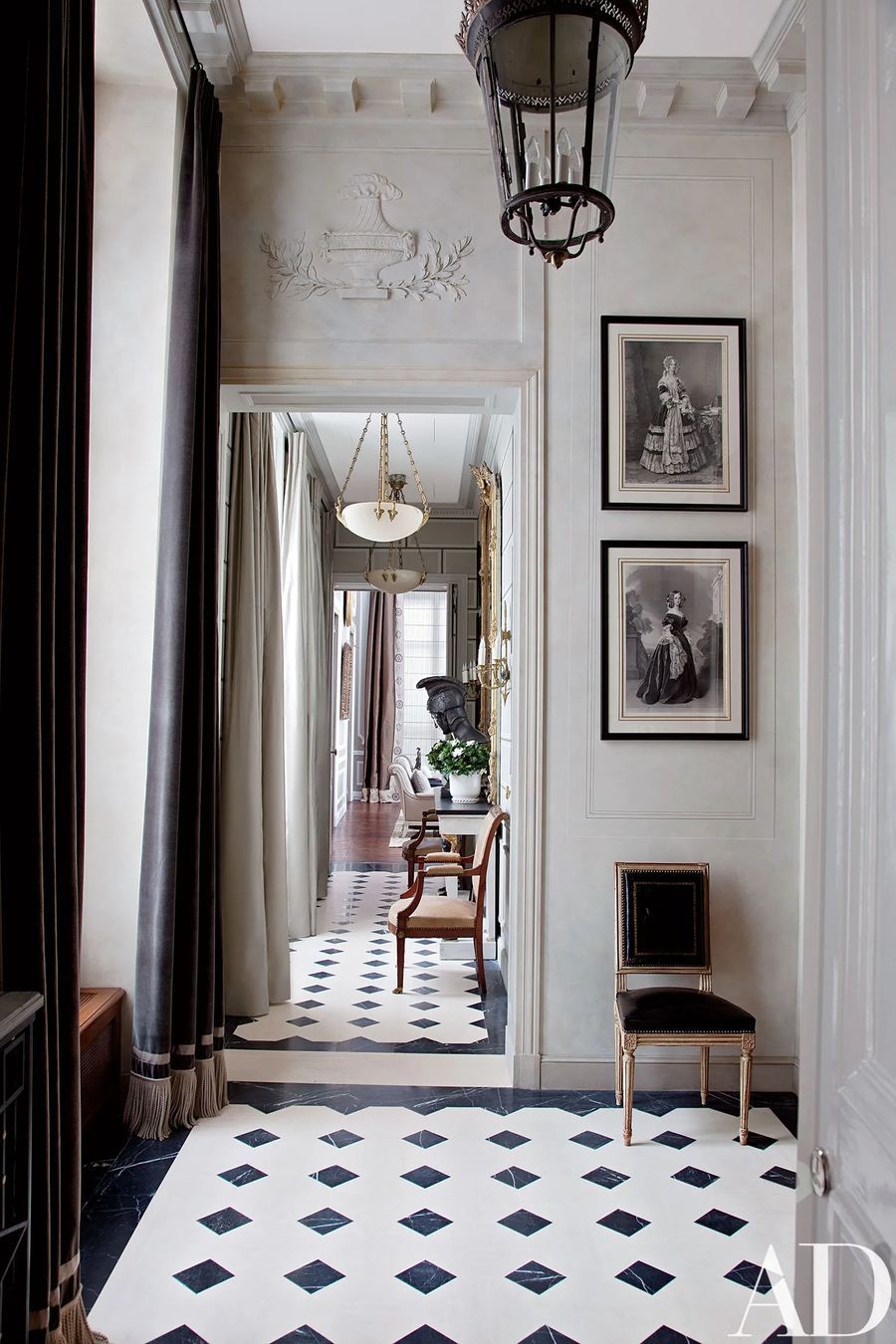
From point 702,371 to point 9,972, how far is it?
10.6 ft

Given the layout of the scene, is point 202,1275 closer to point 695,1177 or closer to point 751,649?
point 695,1177

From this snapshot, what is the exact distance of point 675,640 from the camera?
385 centimetres

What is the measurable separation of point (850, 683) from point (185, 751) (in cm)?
281

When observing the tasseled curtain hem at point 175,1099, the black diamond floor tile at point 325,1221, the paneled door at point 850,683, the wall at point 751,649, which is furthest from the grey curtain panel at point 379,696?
the paneled door at point 850,683

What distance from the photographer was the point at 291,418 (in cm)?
660

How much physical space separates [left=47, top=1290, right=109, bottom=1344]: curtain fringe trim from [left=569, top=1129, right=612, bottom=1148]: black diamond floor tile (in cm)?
165

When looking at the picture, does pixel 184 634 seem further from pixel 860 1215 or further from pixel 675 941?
pixel 860 1215

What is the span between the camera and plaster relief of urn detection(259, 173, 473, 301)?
12.9 feet

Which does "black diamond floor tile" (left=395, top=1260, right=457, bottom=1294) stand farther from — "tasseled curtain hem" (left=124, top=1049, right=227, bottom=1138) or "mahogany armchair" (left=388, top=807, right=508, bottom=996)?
"mahogany armchair" (left=388, top=807, right=508, bottom=996)

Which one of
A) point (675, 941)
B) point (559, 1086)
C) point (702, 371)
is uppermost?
point (702, 371)

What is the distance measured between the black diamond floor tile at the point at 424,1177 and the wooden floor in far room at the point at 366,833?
20.4 ft

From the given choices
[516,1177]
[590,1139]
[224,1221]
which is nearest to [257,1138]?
[224,1221]

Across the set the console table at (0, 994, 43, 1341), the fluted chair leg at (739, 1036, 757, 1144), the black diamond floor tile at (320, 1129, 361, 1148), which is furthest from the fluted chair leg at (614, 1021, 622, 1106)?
the console table at (0, 994, 43, 1341)

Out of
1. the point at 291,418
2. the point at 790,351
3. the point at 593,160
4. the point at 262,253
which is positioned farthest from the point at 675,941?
the point at 291,418
